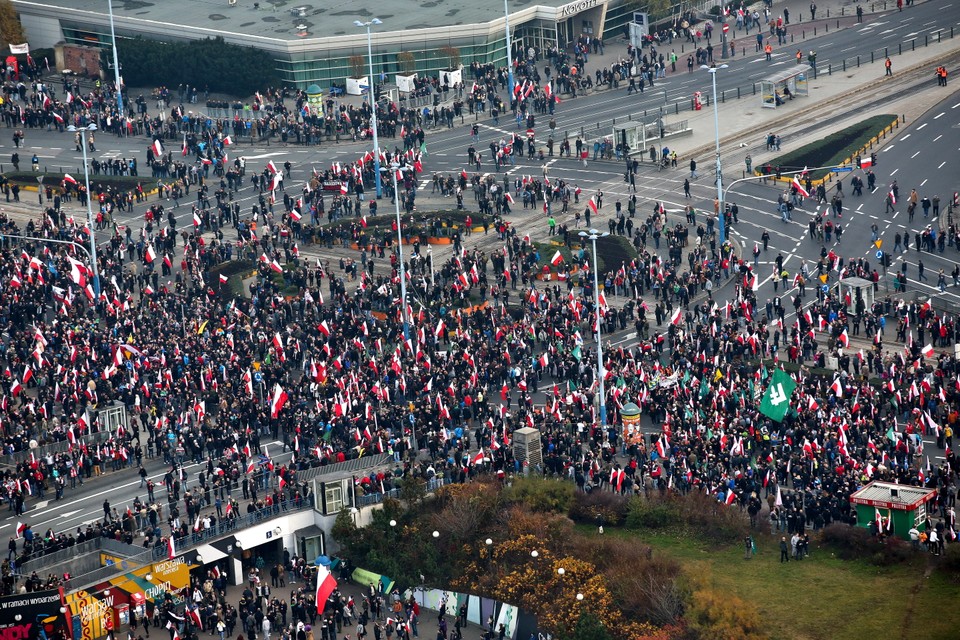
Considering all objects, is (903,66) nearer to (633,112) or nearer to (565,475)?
(633,112)

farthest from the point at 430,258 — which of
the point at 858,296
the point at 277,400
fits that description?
the point at 858,296

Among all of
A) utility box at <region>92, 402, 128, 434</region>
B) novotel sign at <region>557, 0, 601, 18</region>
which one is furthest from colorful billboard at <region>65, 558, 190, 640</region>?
novotel sign at <region>557, 0, 601, 18</region>

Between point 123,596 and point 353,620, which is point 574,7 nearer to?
point 353,620

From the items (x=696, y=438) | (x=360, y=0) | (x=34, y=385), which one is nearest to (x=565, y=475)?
(x=696, y=438)

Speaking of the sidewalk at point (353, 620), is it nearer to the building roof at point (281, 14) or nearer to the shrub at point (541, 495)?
the shrub at point (541, 495)

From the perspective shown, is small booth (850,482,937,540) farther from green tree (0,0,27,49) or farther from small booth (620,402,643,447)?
green tree (0,0,27,49)

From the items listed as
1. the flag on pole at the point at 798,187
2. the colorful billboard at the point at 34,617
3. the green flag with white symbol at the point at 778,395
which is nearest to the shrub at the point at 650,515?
the green flag with white symbol at the point at 778,395
